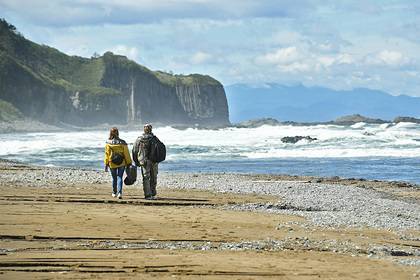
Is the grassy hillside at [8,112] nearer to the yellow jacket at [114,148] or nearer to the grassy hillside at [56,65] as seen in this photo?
the grassy hillside at [56,65]

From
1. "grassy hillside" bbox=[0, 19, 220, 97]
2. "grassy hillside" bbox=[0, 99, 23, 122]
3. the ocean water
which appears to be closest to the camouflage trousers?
the ocean water

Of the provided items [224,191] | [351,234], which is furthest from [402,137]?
[351,234]

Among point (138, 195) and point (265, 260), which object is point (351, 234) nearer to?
point (265, 260)

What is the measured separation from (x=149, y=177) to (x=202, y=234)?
5.61m

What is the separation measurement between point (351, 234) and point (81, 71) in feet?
605

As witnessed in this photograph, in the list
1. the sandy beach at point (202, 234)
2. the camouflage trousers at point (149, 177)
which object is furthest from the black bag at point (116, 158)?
the sandy beach at point (202, 234)

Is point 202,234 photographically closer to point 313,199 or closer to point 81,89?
point 313,199

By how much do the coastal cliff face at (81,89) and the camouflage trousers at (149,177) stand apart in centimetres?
12651

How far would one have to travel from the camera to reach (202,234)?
13.3 metres

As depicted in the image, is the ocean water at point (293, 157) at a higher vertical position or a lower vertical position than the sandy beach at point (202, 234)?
higher

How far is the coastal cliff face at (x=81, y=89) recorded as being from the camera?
5758 inches

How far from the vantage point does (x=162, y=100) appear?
190375mm

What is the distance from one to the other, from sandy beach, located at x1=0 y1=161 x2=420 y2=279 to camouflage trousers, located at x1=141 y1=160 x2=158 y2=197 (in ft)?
1.27

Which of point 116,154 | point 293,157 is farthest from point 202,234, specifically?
point 293,157
